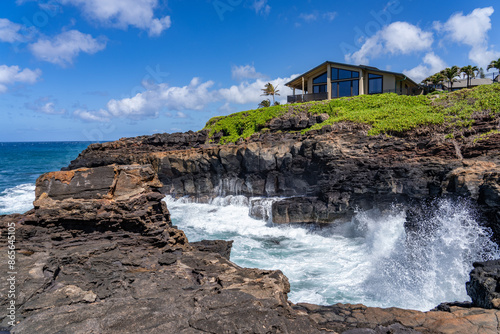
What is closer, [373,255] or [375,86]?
[373,255]

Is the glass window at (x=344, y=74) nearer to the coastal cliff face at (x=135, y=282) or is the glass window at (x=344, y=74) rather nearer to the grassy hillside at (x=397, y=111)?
the grassy hillside at (x=397, y=111)

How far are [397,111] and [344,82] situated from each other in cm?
1123

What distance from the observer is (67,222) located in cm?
889

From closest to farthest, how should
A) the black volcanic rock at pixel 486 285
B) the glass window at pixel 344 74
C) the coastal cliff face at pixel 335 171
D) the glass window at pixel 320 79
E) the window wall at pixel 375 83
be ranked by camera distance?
the black volcanic rock at pixel 486 285, the coastal cliff face at pixel 335 171, the window wall at pixel 375 83, the glass window at pixel 344 74, the glass window at pixel 320 79

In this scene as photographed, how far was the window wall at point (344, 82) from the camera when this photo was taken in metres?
31.4

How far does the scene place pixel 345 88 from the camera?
3194cm

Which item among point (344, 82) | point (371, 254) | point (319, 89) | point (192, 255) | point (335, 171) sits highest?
point (344, 82)

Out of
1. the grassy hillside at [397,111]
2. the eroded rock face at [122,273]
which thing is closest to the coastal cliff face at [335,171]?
the grassy hillside at [397,111]

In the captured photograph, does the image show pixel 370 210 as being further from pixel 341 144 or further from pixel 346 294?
pixel 346 294

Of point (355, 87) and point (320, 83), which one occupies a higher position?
point (320, 83)

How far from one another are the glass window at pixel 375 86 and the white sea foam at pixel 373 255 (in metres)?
18.3

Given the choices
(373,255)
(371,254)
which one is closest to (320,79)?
(371,254)

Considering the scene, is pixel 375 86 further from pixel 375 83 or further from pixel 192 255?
pixel 192 255

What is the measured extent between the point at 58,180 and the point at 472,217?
15.6 m
